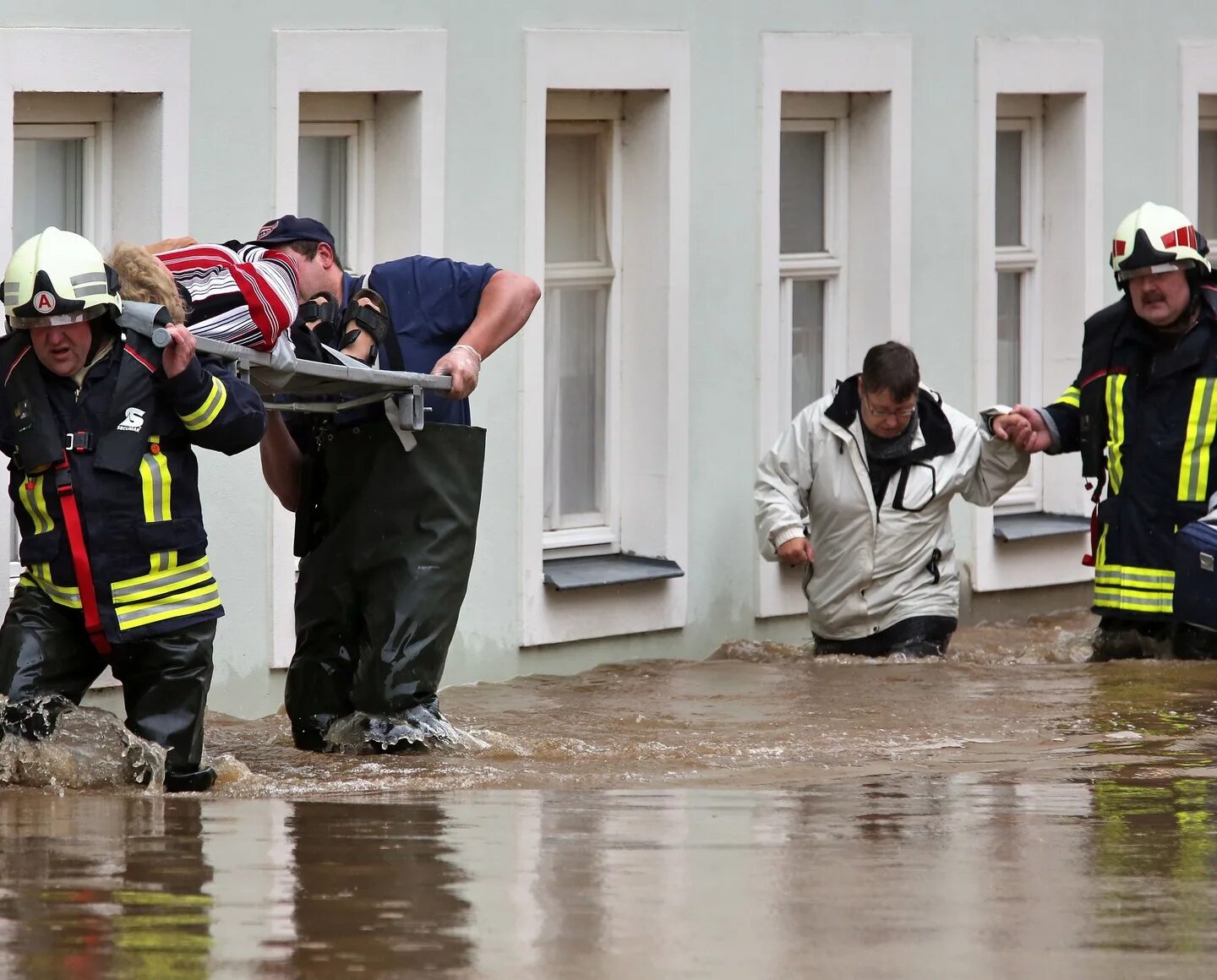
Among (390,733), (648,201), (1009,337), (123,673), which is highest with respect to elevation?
(648,201)

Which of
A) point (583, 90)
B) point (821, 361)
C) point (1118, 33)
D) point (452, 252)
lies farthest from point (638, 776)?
point (1118, 33)

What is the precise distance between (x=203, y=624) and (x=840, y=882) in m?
2.25

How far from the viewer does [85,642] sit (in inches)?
290

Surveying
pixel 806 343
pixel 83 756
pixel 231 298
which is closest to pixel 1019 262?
pixel 806 343

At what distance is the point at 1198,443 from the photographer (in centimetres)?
1105

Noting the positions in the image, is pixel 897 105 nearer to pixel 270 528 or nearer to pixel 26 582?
pixel 270 528

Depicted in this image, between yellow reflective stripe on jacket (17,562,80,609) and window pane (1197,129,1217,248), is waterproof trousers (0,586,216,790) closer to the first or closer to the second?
yellow reflective stripe on jacket (17,562,80,609)

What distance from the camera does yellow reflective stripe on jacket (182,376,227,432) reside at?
7145 mm

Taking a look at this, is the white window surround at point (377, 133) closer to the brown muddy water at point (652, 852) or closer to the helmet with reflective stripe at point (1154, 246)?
the brown muddy water at point (652, 852)

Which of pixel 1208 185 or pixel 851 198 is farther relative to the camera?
pixel 1208 185

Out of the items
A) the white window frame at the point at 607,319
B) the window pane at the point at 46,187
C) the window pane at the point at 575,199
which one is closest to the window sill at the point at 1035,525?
the white window frame at the point at 607,319

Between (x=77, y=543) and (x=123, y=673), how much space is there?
0.46 m

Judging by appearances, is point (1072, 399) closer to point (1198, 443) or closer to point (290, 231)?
point (1198, 443)

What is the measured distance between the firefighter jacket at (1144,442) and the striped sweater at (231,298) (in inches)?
186
